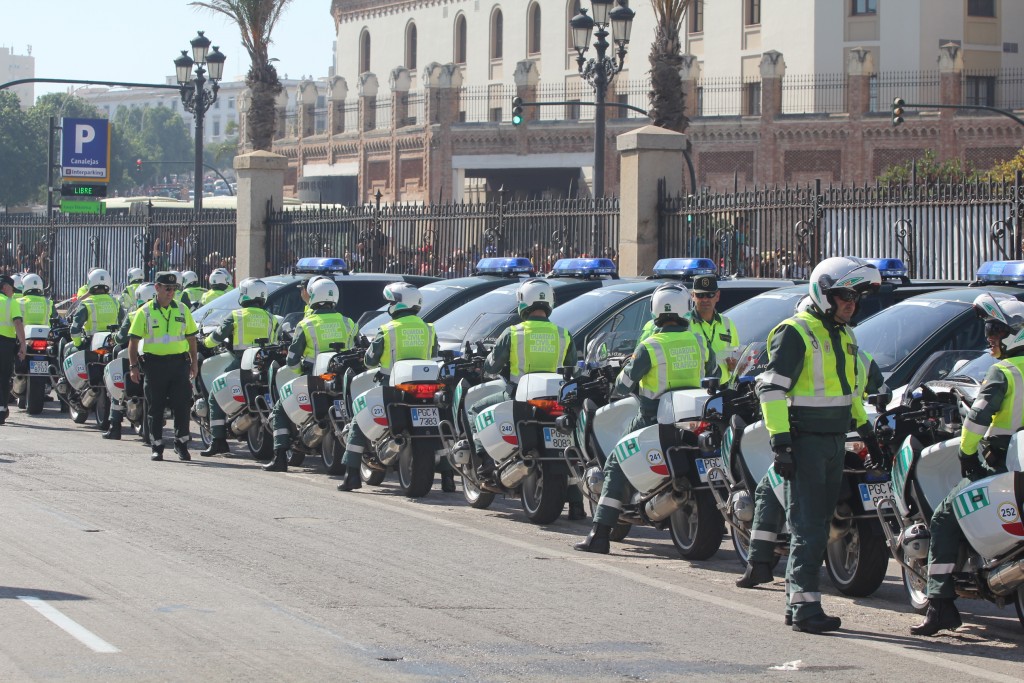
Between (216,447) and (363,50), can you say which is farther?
(363,50)

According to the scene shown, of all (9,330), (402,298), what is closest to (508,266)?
(402,298)

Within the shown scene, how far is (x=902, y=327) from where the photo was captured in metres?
12.7

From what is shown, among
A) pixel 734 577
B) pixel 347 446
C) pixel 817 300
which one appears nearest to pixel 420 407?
pixel 347 446

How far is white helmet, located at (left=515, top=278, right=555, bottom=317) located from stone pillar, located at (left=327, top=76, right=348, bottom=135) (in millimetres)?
61335

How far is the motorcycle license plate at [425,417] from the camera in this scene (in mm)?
13773

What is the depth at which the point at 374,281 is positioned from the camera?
67.7 feet

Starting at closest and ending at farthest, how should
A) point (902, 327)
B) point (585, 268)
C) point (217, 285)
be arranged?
1. point (902, 327)
2. point (585, 268)
3. point (217, 285)

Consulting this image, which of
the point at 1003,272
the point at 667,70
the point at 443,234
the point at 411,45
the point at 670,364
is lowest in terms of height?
the point at 670,364

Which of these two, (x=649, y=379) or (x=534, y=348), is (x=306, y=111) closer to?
(x=534, y=348)

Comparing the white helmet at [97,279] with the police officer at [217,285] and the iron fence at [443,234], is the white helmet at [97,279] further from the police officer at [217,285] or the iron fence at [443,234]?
the iron fence at [443,234]

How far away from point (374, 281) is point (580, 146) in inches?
1669

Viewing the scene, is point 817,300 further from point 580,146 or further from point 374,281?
point 580,146

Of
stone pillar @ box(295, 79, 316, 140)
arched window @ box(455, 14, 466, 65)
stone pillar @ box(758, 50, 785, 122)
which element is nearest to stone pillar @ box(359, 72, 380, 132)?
stone pillar @ box(295, 79, 316, 140)

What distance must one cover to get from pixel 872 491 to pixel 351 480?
6.18 meters
